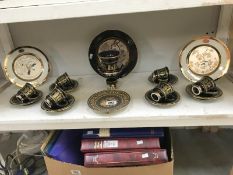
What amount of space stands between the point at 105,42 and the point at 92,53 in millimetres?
76

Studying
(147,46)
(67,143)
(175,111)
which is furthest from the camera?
(147,46)

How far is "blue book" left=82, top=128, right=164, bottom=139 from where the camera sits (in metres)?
0.85

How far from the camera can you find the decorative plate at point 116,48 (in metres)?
0.97

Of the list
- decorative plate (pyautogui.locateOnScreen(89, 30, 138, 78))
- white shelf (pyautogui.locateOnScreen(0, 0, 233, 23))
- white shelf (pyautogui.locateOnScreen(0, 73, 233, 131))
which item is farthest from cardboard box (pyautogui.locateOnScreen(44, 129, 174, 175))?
white shelf (pyautogui.locateOnScreen(0, 0, 233, 23))

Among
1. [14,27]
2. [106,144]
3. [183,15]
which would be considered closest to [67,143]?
[106,144]

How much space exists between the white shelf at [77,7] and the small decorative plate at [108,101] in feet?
1.06

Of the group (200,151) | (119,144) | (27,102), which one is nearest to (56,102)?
(27,102)

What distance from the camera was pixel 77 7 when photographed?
659 mm

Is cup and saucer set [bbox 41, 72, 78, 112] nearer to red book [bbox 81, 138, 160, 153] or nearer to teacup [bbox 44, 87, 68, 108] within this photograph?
teacup [bbox 44, 87, 68, 108]

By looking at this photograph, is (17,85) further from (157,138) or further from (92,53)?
(157,138)

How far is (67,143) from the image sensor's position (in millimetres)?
926

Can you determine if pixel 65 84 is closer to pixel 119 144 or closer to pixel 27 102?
pixel 27 102

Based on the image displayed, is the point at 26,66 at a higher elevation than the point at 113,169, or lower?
higher

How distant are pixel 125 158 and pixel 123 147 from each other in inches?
1.5
